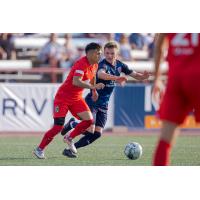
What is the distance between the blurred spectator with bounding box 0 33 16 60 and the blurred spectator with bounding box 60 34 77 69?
4.99ft

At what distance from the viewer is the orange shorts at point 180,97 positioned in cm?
771

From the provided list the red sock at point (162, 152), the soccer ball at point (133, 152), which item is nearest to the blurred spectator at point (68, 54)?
the soccer ball at point (133, 152)

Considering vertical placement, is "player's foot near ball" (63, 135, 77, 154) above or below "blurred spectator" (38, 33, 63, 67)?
below

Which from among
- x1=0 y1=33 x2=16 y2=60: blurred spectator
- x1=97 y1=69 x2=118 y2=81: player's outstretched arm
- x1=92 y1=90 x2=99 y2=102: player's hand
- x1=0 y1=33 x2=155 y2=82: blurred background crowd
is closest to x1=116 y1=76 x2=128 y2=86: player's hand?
x1=97 y1=69 x2=118 y2=81: player's outstretched arm

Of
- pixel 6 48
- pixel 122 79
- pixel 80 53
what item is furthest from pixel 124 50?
pixel 122 79

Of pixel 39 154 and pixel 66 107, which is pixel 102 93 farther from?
pixel 39 154

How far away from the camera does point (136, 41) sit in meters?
22.3

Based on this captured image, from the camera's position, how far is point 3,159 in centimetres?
1223

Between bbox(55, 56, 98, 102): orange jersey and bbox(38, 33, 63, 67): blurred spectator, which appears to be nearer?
bbox(55, 56, 98, 102): orange jersey

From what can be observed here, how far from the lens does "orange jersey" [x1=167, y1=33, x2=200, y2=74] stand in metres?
7.80

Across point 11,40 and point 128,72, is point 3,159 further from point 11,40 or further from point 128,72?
point 11,40

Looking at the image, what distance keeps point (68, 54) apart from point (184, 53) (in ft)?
42.7

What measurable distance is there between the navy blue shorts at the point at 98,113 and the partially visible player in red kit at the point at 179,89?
5384 mm

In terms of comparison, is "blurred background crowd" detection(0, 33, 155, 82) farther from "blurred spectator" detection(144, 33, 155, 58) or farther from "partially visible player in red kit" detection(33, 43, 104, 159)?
"partially visible player in red kit" detection(33, 43, 104, 159)
